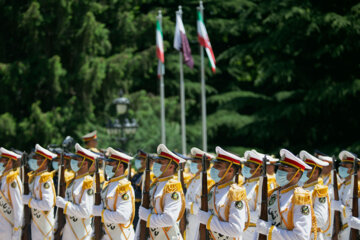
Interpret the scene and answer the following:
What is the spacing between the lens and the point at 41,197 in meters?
9.22

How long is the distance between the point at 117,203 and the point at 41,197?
1662 mm

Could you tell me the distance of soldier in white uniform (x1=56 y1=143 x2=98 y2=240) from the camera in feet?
28.6

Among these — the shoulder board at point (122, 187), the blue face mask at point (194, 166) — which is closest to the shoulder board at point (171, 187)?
the shoulder board at point (122, 187)

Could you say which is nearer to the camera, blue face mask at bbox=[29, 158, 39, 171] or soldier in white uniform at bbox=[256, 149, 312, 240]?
soldier in white uniform at bbox=[256, 149, 312, 240]

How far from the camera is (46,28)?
2697cm

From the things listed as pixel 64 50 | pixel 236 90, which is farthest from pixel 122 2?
pixel 236 90

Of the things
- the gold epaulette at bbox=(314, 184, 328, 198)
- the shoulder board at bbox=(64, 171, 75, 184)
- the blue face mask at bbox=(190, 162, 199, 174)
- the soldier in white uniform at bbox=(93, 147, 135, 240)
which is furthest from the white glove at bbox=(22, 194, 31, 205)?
the gold epaulette at bbox=(314, 184, 328, 198)

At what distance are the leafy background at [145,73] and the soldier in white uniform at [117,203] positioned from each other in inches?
547

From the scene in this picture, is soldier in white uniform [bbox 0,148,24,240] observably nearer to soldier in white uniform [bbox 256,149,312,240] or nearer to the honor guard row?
the honor guard row

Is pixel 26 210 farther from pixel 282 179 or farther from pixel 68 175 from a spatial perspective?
pixel 282 179

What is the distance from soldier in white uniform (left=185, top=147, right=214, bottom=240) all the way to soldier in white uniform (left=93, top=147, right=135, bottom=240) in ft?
6.09

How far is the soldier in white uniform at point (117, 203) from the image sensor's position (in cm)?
805

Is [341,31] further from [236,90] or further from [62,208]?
[62,208]

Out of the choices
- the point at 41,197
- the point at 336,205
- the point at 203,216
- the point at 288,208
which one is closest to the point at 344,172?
the point at 336,205
